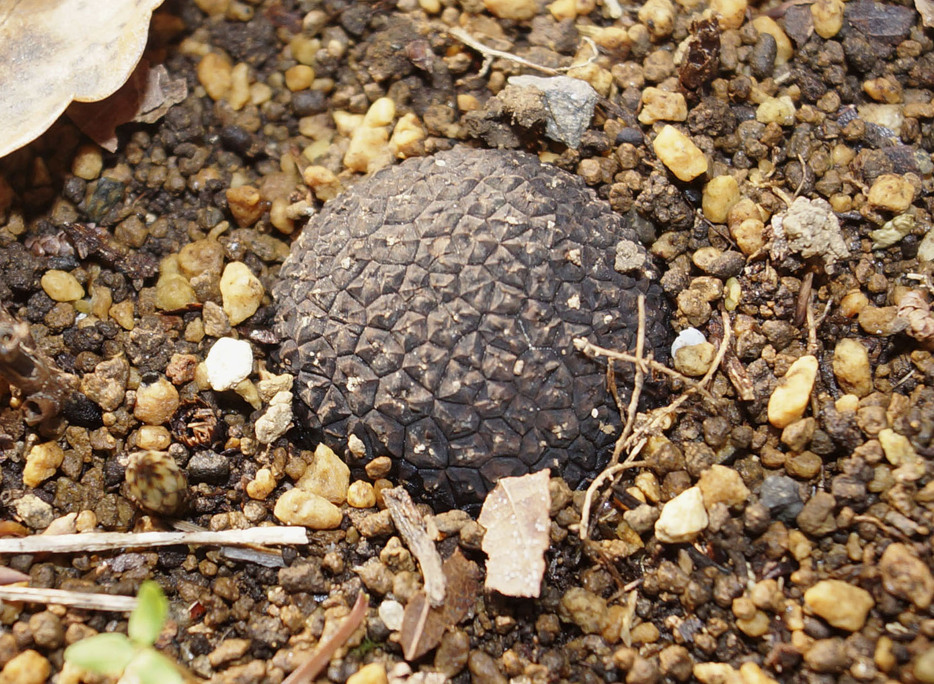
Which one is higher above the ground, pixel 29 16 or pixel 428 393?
pixel 29 16

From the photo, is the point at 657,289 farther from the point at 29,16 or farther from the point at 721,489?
the point at 29,16

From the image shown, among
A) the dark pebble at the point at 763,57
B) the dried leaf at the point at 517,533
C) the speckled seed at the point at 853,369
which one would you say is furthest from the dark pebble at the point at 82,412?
the dark pebble at the point at 763,57

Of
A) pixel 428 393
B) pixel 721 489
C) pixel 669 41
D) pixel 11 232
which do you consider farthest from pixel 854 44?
pixel 11 232

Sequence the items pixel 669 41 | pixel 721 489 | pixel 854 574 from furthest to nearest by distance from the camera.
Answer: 1. pixel 669 41
2. pixel 721 489
3. pixel 854 574

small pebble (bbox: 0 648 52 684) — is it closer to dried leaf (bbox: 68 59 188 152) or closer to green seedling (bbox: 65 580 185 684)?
green seedling (bbox: 65 580 185 684)

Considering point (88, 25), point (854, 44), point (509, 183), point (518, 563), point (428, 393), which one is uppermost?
point (88, 25)

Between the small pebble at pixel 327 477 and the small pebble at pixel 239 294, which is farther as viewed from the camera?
the small pebble at pixel 239 294

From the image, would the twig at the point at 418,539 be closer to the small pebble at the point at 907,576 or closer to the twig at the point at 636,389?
the twig at the point at 636,389
